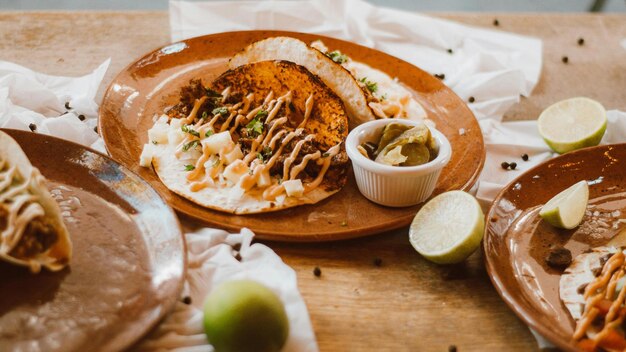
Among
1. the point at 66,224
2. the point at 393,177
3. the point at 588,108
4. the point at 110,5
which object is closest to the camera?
the point at 66,224

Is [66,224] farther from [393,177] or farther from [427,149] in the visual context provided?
[427,149]

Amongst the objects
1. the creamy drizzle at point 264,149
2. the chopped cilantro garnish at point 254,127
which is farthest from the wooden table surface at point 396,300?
the chopped cilantro garnish at point 254,127

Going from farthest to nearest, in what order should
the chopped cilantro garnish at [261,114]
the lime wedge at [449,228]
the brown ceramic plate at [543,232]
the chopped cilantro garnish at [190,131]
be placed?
the chopped cilantro garnish at [261,114], the chopped cilantro garnish at [190,131], the lime wedge at [449,228], the brown ceramic plate at [543,232]

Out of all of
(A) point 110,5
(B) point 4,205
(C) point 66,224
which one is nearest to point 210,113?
(C) point 66,224

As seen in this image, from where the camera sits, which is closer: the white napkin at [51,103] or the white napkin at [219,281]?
the white napkin at [219,281]

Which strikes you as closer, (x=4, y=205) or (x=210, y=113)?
(x=4, y=205)

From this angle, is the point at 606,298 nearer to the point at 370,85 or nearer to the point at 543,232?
the point at 543,232

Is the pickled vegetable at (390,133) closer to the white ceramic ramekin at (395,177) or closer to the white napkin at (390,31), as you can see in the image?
the white ceramic ramekin at (395,177)
